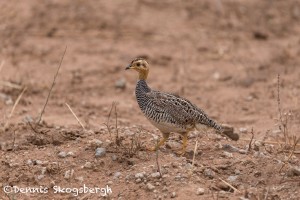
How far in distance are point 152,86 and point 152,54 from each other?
1.15 m

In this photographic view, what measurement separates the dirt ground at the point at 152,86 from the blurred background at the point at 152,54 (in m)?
0.03

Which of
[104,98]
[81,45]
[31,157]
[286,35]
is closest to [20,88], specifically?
[104,98]

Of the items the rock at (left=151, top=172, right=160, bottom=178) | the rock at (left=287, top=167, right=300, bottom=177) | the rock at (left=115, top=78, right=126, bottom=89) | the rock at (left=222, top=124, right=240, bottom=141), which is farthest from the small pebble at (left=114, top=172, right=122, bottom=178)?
the rock at (left=115, top=78, right=126, bottom=89)

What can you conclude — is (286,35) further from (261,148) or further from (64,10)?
(261,148)

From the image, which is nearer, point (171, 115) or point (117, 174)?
point (117, 174)

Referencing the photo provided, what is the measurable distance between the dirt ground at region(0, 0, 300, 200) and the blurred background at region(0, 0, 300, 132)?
26mm

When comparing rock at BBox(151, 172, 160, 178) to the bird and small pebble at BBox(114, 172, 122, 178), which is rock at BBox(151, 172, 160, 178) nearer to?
small pebble at BBox(114, 172, 122, 178)

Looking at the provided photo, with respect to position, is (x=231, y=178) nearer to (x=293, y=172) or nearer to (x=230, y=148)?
(x=293, y=172)

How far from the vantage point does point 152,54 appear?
13.8 m

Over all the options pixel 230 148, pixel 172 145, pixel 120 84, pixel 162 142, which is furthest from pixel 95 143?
pixel 120 84

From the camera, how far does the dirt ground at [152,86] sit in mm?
7891

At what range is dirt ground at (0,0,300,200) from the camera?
7891 mm

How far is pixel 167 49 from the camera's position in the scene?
46.0ft

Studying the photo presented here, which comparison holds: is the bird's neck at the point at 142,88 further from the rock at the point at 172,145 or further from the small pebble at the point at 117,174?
the small pebble at the point at 117,174
